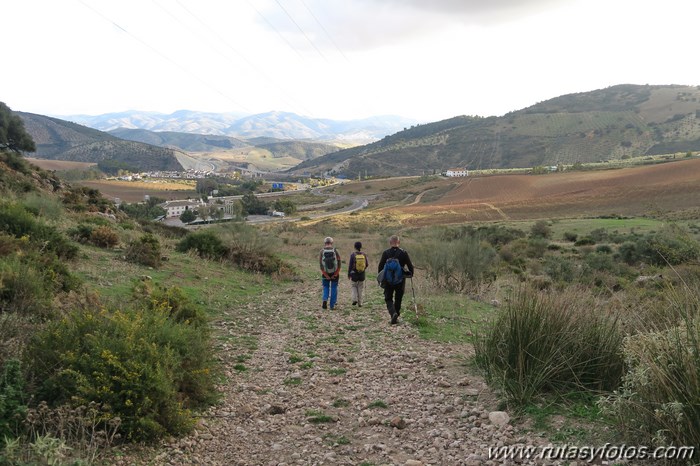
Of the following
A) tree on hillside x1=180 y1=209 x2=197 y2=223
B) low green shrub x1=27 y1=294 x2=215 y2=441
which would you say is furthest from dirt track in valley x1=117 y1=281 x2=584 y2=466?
tree on hillside x1=180 y1=209 x2=197 y2=223

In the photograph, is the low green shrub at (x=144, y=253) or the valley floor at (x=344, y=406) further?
the low green shrub at (x=144, y=253)

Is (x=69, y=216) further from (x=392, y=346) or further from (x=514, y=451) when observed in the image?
(x=514, y=451)

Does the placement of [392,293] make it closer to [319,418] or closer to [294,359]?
[294,359]

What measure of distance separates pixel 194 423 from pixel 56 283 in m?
4.56

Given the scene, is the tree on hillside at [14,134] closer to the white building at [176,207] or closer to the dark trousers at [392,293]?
the white building at [176,207]

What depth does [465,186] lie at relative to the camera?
338 feet

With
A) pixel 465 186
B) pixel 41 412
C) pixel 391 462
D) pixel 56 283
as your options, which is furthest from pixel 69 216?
pixel 465 186

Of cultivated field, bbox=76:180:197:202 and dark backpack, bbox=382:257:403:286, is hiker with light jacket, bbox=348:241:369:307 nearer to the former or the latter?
dark backpack, bbox=382:257:403:286

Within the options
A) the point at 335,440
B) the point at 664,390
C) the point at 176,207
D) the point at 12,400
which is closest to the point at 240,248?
the point at 335,440

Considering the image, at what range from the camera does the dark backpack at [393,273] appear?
1038 cm

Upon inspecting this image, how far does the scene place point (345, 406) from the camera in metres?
6.05

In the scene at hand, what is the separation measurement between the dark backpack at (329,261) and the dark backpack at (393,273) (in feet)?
6.97

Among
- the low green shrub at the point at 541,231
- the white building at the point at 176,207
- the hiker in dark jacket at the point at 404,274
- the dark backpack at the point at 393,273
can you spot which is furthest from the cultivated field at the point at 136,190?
the dark backpack at the point at 393,273

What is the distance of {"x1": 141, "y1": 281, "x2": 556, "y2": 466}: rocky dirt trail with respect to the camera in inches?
185
